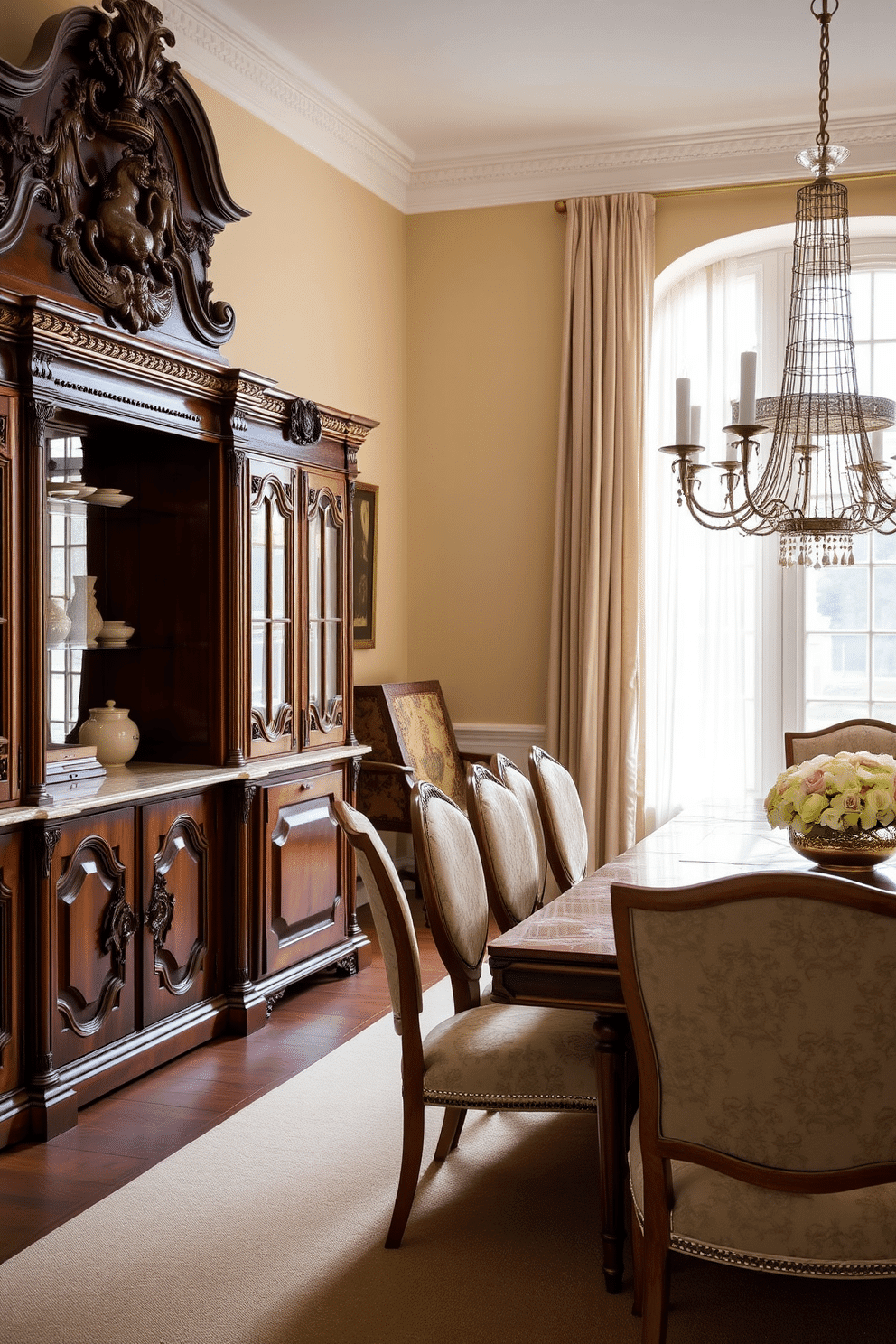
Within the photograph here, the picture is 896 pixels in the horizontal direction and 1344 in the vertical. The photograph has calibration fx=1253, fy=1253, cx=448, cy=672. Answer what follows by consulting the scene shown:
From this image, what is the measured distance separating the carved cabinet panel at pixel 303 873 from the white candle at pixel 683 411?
1.79 m

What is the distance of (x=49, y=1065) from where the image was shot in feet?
10.6

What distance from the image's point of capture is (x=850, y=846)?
9.54 ft

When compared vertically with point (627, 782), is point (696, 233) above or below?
above

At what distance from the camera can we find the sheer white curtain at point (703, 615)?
6.00 m

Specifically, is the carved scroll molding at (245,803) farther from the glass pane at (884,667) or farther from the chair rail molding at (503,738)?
the glass pane at (884,667)

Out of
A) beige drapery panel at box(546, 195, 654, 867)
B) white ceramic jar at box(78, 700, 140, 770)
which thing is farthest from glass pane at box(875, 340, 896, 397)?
white ceramic jar at box(78, 700, 140, 770)

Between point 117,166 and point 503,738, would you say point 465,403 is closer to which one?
point 503,738

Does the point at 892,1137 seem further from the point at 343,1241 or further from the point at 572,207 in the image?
the point at 572,207

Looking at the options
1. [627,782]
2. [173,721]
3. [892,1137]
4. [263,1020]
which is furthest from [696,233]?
[892,1137]

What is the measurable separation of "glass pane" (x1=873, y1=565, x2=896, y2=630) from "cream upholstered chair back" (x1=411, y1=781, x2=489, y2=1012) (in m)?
3.40

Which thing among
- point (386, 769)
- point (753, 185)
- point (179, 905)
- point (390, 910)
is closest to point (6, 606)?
point (179, 905)

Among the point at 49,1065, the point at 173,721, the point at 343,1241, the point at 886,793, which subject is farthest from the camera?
the point at 173,721

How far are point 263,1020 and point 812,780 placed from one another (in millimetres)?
2161

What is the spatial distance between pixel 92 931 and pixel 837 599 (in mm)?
3873
